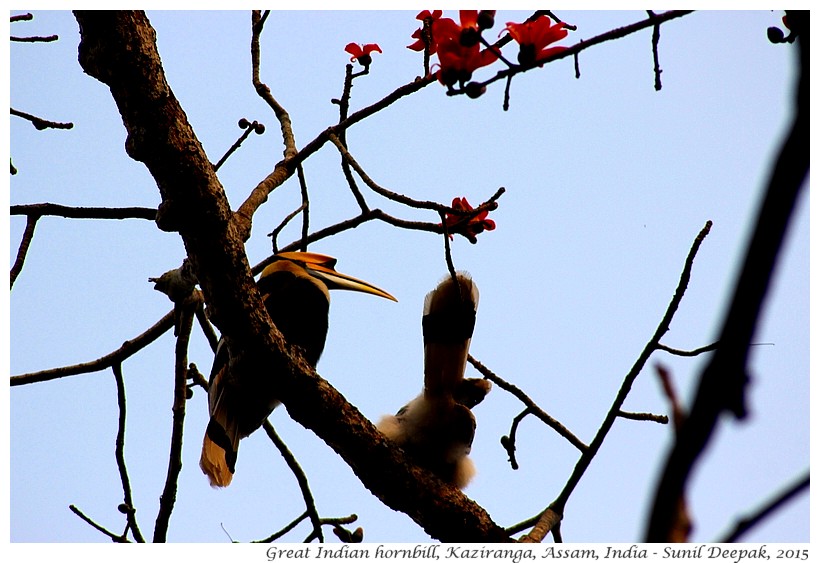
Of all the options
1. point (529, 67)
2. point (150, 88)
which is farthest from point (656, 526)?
point (150, 88)

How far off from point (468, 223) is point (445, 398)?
2.40 feet

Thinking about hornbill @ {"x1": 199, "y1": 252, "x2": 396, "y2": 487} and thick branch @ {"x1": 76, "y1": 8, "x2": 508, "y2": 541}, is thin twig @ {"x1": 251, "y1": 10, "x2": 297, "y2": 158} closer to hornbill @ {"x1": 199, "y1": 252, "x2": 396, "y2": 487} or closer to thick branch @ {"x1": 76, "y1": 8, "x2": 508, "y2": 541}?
hornbill @ {"x1": 199, "y1": 252, "x2": 396, "y2": 487}

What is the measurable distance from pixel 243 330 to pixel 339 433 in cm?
47

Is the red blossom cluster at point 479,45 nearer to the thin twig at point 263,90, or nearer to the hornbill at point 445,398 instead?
the hornbill at point 445,398

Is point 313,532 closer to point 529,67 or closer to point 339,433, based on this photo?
point 339,433

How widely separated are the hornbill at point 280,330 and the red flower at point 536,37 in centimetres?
156

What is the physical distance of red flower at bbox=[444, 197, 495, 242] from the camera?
2.89 metres

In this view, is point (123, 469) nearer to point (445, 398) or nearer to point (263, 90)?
point (445, 398)

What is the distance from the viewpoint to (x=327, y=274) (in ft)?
12.6

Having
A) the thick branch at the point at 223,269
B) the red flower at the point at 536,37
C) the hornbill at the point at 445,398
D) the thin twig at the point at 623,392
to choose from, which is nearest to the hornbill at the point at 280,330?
the thick branch at the point at 223,269

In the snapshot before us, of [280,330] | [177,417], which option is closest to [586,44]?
[177,417]

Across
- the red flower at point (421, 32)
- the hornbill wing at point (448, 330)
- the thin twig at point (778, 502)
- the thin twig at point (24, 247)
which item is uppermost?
the red flower at point (421, 32)

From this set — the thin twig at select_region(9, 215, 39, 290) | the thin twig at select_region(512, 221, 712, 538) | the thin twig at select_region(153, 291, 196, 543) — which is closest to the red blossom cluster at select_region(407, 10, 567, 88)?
the thin twig at select_region(512, 221, 712, 538)

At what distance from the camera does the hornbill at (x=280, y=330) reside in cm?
328
